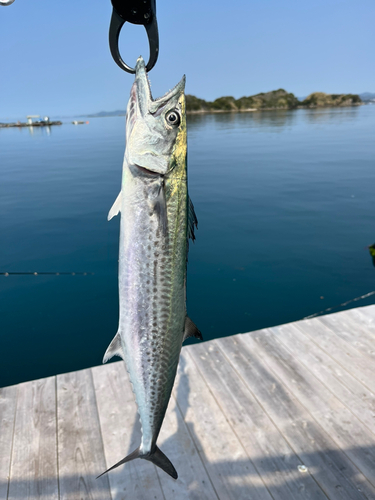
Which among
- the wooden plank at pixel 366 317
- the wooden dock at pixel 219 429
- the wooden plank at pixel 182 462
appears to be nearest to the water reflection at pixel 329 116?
the wooden plank at pixel 366 317

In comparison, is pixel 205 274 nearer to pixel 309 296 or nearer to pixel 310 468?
pixel 309 296

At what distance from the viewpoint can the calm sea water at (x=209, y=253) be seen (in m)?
8.18

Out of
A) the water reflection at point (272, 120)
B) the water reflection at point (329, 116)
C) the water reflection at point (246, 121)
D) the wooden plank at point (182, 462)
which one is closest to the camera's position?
the wooden plank at point (182, 462)

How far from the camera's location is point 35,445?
12.2 feet

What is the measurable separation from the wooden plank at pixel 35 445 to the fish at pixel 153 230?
1.96 m

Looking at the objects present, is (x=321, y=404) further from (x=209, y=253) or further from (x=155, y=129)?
(x=209, y=253)

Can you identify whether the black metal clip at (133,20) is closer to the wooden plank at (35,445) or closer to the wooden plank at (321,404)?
the wooden plank at (35,445)

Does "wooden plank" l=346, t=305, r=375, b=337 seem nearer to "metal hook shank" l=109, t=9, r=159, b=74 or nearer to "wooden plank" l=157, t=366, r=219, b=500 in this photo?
"wooden plank" l=157, t=366, r=219, b=500

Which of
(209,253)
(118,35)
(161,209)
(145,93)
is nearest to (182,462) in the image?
(161,209)

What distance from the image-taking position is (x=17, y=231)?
13711 mm

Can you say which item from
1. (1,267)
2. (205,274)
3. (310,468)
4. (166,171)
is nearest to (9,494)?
(310,468)

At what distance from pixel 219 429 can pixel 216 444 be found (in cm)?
20

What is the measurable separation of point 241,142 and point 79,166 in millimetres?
18265

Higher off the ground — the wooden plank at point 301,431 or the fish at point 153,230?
the fish at point 153,230
